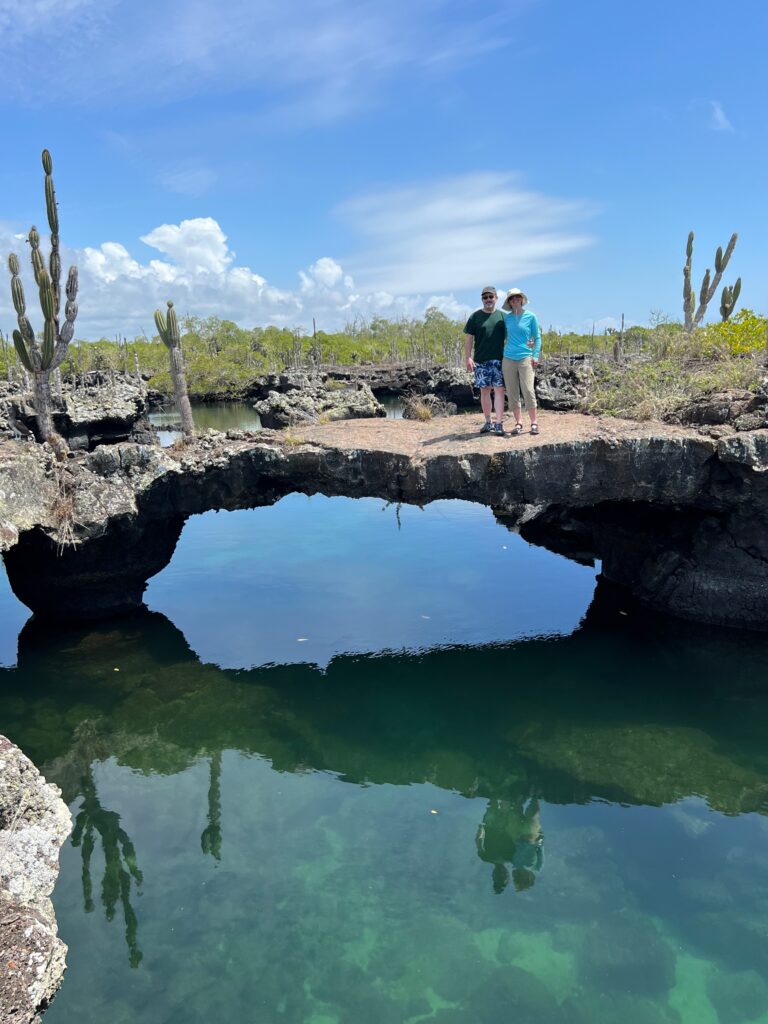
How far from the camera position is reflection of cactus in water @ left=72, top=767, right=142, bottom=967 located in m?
6.57

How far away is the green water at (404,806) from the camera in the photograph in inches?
230

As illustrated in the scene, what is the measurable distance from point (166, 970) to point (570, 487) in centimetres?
741

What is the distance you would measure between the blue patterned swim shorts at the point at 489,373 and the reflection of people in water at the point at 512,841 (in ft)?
18.4

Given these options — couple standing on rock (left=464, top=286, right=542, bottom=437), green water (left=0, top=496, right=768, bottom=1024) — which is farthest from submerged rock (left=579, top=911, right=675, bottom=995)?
couple standing on rock (left=464, top=286, right=542, bottom=437)

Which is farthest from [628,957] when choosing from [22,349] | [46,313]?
[22,349]

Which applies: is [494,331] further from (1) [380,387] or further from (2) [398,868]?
(1) [380,387]

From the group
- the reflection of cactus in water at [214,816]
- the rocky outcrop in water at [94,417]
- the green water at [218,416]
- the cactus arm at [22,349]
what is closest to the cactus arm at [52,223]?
the cactus arm at [22,349]

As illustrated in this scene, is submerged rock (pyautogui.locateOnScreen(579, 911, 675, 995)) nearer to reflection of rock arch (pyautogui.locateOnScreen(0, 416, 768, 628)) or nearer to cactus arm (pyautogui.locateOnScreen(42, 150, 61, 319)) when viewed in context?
reflection of rock arch (pyautogui.locateOnScreen(0, 416, 768, 628))

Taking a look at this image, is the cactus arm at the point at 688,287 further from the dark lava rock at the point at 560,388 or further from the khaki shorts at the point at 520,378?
the khaki shorts at the point at 520,378

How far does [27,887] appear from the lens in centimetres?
474

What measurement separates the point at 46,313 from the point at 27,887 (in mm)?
14516

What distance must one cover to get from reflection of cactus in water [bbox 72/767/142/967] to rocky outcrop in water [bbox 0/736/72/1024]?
1.60 meters

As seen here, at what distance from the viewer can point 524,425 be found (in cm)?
1159

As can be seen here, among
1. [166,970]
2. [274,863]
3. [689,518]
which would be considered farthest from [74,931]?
[689,518]
